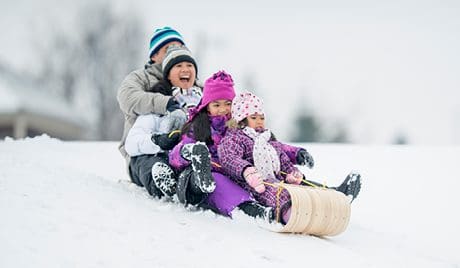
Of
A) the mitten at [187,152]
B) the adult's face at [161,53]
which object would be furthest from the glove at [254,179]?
the adult's face at [161,53]

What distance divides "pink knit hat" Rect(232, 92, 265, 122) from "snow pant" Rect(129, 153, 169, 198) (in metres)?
0.61

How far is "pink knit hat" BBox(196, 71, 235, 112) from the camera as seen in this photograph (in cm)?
488

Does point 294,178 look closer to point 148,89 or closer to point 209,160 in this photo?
point 209,160

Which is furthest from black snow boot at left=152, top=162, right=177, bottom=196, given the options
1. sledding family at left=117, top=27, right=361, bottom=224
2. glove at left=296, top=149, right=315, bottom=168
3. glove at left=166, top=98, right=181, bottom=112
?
glove at left=296, top=149, right=315, bottom=168

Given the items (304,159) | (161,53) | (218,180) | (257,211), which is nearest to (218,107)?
(218,180)

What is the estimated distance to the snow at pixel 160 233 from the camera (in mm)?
3248

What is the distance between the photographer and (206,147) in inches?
170

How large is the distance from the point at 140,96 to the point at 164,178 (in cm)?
87

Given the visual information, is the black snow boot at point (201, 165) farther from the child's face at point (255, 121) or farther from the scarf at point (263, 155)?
the child's face at point (255, 121)

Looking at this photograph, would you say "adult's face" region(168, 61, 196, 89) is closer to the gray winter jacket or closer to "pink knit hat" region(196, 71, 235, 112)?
the gray winter jacket

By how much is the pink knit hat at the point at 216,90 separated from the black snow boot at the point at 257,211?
79cm

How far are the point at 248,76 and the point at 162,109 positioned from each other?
33148 mm

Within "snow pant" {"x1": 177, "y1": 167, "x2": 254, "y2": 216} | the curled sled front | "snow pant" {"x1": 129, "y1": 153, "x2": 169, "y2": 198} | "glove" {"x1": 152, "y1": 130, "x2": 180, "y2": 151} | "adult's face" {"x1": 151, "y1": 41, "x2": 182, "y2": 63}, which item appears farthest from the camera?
"adult's face" {"x1": 151, "y1": 41, "x2": 182, "y2": 63}

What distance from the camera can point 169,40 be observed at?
19.3ft
